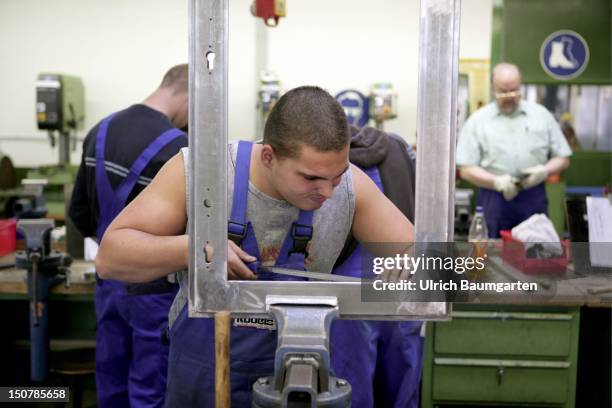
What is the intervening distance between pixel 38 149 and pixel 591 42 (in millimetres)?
3741

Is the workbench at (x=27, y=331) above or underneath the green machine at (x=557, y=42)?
underneath

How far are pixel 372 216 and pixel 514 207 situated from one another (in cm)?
220

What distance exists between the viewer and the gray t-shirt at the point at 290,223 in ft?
3.72

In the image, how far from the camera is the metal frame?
2.33 ft

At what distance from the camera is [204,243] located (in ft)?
2.46

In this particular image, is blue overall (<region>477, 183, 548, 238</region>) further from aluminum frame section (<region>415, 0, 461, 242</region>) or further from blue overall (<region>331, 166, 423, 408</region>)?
aluminum frame section (<region>415, 0, 461, 242</region>)

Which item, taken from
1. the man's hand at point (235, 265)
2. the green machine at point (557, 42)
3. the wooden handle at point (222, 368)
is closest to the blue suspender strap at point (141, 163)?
the man's hand at point (235, 265)

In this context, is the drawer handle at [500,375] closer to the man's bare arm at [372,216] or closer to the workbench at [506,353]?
the workbench at [506,353]

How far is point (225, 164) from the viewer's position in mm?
744

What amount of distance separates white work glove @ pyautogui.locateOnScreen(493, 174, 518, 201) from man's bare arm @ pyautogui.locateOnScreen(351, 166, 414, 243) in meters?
2.07

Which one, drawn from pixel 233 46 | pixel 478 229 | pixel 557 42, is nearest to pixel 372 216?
pixel 478 229

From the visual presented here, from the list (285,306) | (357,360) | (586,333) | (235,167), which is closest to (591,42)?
(586,333)

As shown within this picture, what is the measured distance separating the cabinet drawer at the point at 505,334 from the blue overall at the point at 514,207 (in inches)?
43.3

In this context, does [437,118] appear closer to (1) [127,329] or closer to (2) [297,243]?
(2) [297,243]
